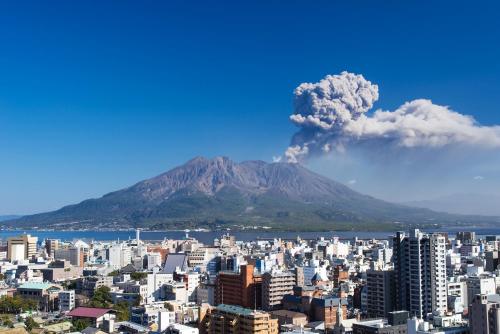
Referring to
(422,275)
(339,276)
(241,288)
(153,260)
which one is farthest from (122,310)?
(153,260)

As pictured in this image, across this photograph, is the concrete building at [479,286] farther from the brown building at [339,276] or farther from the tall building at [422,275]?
the brown building at [339,276]

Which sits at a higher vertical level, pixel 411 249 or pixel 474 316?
pixel 411 249

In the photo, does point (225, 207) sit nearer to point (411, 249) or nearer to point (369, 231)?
point (369, 231)

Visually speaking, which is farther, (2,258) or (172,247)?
(172,247)

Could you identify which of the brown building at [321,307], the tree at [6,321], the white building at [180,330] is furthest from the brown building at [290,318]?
the tree at [6,321]

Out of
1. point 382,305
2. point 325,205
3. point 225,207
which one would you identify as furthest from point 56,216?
point 382,305

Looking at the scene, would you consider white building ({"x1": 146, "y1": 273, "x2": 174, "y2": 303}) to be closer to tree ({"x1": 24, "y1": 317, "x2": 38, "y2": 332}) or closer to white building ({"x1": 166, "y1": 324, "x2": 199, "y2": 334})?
tree ({"x1": 24, "y1": 317, "x2": 38, "y2": 332})

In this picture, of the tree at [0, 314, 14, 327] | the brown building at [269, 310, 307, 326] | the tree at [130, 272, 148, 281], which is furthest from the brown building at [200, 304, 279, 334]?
the tree at [130, 272, 148, 281]
